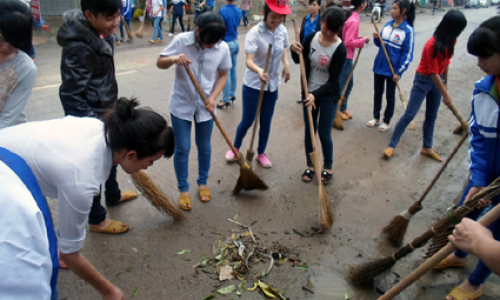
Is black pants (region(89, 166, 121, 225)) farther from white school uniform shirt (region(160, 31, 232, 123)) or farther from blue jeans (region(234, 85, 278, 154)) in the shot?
blue jeans (region(234, 85, 278, 154))

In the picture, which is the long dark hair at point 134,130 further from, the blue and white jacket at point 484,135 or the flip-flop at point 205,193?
the blue and white jacket at point 484,135

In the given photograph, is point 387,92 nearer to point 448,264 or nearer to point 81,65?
point 448,264

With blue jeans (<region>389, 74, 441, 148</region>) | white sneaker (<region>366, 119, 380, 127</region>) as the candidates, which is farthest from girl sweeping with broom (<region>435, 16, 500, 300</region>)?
white sneaker (<region>366, 119, 380, 127</region>)

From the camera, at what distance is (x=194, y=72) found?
3.01 metres

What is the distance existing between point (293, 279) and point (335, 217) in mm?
982

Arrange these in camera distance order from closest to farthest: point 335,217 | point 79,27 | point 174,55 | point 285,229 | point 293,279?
1. point 79,27
2. point 293,279
3. point 174,55
4. point 285,229
5. point 335,217

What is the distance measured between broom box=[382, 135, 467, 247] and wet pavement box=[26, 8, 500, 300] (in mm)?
95

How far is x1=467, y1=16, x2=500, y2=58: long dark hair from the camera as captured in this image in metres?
1.99

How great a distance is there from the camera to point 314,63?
359 cm

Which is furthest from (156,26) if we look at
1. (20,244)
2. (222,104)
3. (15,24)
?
(20,244)

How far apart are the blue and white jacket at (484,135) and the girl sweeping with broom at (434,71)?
6.13 ft

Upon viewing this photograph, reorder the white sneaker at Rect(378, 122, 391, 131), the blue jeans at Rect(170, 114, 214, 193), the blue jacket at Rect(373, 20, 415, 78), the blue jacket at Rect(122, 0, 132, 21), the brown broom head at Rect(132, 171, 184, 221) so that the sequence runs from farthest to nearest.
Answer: the blue jacket at Rect(122, 0, 132, 21)
the white sneaker at Rect(378, 122, 391, 131)
the blue jacket at Rect(373, 20, 415, 78)
the blue jeans at Rect(170, 114, 214, 193)
the brown broom head at Rect(132, 171, 184, 221)

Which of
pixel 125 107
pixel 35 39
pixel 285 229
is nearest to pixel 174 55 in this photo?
pixel 125 107

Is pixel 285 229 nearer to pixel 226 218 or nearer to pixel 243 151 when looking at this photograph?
pixel 226 218
